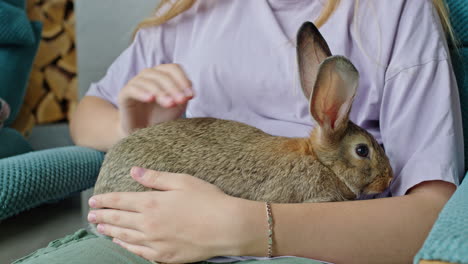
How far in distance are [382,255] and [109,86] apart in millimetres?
780

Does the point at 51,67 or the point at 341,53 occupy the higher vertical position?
the point at 341,53

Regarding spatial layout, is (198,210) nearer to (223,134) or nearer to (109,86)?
(223,134)

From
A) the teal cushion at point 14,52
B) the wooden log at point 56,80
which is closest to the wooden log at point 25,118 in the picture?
the wooden log at point 56,80

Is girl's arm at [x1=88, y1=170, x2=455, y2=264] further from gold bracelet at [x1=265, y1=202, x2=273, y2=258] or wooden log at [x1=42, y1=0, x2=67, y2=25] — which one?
wooden log at [x1=42, y1=0, x2=67, y2=25]

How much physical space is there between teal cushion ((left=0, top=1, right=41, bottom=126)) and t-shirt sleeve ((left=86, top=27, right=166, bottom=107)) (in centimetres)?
41

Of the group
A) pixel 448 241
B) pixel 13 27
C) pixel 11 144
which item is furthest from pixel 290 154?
pixel 13 27

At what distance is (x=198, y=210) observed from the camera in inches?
32.3

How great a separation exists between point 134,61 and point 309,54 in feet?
1.87

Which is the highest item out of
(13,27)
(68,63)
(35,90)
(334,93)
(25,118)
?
(13,27)

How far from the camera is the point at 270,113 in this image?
1.10m

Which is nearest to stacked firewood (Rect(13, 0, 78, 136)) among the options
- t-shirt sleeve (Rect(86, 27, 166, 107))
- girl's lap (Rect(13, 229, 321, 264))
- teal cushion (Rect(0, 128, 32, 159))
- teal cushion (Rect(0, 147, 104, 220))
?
teal cushion (Rect(0, 128, 32, 159))

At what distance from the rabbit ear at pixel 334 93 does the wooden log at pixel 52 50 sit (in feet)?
6.18

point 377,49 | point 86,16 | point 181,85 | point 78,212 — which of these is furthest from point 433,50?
point 86,16

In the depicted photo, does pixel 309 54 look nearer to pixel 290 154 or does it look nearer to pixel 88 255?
pixel 290 154
